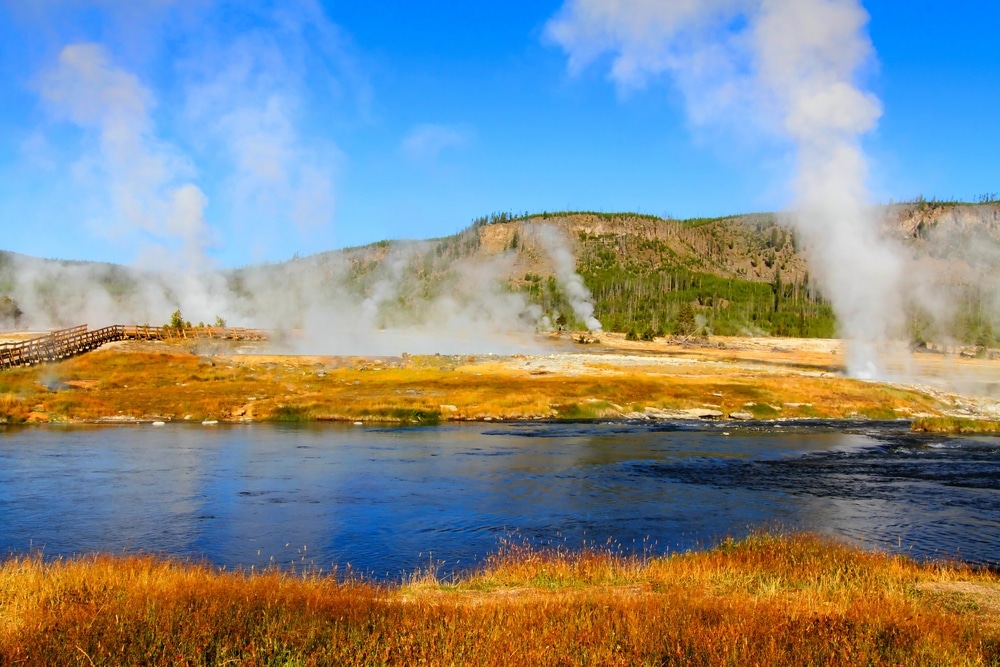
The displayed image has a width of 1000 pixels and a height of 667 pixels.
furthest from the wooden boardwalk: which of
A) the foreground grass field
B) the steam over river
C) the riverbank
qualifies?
the foreground grass field

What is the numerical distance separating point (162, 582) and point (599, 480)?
18.6 metres

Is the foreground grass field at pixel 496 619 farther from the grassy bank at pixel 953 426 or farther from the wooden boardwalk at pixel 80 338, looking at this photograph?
the wooden boardwalk at pixel 80 338

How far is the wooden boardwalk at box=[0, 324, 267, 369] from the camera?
60.6 m

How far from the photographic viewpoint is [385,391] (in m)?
53.1

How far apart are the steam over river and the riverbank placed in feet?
19.7

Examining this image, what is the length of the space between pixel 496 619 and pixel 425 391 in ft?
143

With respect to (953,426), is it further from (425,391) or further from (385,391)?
(385,391)

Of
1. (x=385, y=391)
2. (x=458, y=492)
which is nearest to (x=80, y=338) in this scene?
(x=385, y=391)

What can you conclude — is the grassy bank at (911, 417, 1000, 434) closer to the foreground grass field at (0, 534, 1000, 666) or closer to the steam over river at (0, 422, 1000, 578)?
the steam over river at (0, 422, 1000, 578)

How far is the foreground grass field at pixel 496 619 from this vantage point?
845 centimetres

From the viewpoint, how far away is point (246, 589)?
36.0 ft

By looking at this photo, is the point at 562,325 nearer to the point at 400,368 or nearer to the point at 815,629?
the point at 400,368

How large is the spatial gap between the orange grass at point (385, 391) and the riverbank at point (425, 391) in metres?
0.10

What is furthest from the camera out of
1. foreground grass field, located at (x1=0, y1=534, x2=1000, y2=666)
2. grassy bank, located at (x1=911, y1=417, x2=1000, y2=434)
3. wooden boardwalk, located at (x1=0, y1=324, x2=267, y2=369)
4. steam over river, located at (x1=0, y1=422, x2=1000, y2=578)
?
wooden boardwalk, located at (x1=0, y1=324, x2=267, y2=369)
